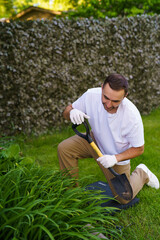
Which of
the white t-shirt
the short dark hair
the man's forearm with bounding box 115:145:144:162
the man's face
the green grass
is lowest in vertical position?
the green grass

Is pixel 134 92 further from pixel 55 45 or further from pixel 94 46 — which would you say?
pixel 55 45

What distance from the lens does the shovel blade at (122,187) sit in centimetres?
259

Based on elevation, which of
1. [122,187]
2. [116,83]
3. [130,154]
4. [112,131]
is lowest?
[122,187]

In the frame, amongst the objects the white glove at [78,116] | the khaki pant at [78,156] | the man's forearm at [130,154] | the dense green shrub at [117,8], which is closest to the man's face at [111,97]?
the white glove at [78,116]

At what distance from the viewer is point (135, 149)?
2523 mm

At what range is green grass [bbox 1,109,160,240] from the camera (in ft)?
7.57

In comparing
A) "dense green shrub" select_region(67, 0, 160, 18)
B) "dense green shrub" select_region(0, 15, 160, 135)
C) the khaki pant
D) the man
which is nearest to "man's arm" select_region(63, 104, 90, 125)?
the man

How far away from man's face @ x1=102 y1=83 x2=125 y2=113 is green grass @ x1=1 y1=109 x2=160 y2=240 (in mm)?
653

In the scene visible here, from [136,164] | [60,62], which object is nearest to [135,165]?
[136,164]

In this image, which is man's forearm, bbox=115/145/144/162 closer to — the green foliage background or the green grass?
the green grass

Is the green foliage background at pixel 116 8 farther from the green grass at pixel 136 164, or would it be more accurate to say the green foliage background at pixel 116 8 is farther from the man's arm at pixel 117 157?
the man's arm at pixel 117 157

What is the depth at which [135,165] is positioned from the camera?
3594mm

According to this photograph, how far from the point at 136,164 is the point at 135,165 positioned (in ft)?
0.12

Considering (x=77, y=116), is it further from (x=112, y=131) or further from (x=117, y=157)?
(x=117, y=157)
